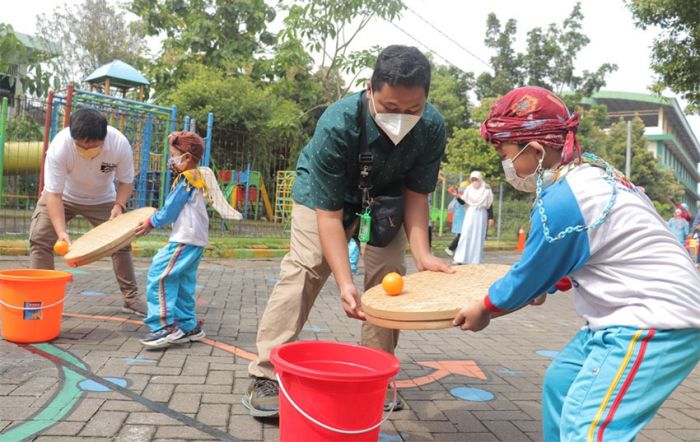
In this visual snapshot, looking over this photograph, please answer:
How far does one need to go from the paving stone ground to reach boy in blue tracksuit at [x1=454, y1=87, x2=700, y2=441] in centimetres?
108

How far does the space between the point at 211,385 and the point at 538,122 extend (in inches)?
90.4

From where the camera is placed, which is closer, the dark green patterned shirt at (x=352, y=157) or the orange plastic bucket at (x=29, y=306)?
the dark green patterned shirt at (x=352, y=157)

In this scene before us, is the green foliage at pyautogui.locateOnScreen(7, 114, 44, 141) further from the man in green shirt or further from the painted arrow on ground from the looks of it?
the man in green shirt

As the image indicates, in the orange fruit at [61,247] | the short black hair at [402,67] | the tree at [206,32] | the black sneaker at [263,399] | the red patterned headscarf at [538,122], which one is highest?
the tree at [206,32]

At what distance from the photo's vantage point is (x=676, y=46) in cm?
1364

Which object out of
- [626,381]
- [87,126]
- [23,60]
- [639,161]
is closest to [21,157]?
[23,60]

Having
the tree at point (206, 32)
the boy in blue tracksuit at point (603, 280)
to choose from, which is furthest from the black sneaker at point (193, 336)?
the tree at point (206, 32)

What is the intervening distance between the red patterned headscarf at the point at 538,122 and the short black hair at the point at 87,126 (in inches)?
131

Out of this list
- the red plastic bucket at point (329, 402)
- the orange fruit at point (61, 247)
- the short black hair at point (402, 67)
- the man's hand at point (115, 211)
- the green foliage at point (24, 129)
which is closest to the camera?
the red plastic bucket at point (329, 402)

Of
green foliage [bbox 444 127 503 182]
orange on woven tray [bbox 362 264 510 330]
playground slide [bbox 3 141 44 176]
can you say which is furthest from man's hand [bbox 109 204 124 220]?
green foliage [bbox 444 127 503 182]

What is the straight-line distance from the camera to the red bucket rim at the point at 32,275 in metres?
3.66

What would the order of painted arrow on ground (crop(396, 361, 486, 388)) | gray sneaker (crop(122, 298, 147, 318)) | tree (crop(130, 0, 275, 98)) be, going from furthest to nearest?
tree (crop(130, 0, 275, 98)), gray sneaker (crop(122, 298, 147, 318)), painted arrow on ground (crop(396, 361, 486, 388))

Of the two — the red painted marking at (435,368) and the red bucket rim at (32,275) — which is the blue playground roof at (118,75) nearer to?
the red bucket rim at (32,275)

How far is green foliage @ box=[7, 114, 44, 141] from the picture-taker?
42.7ft
